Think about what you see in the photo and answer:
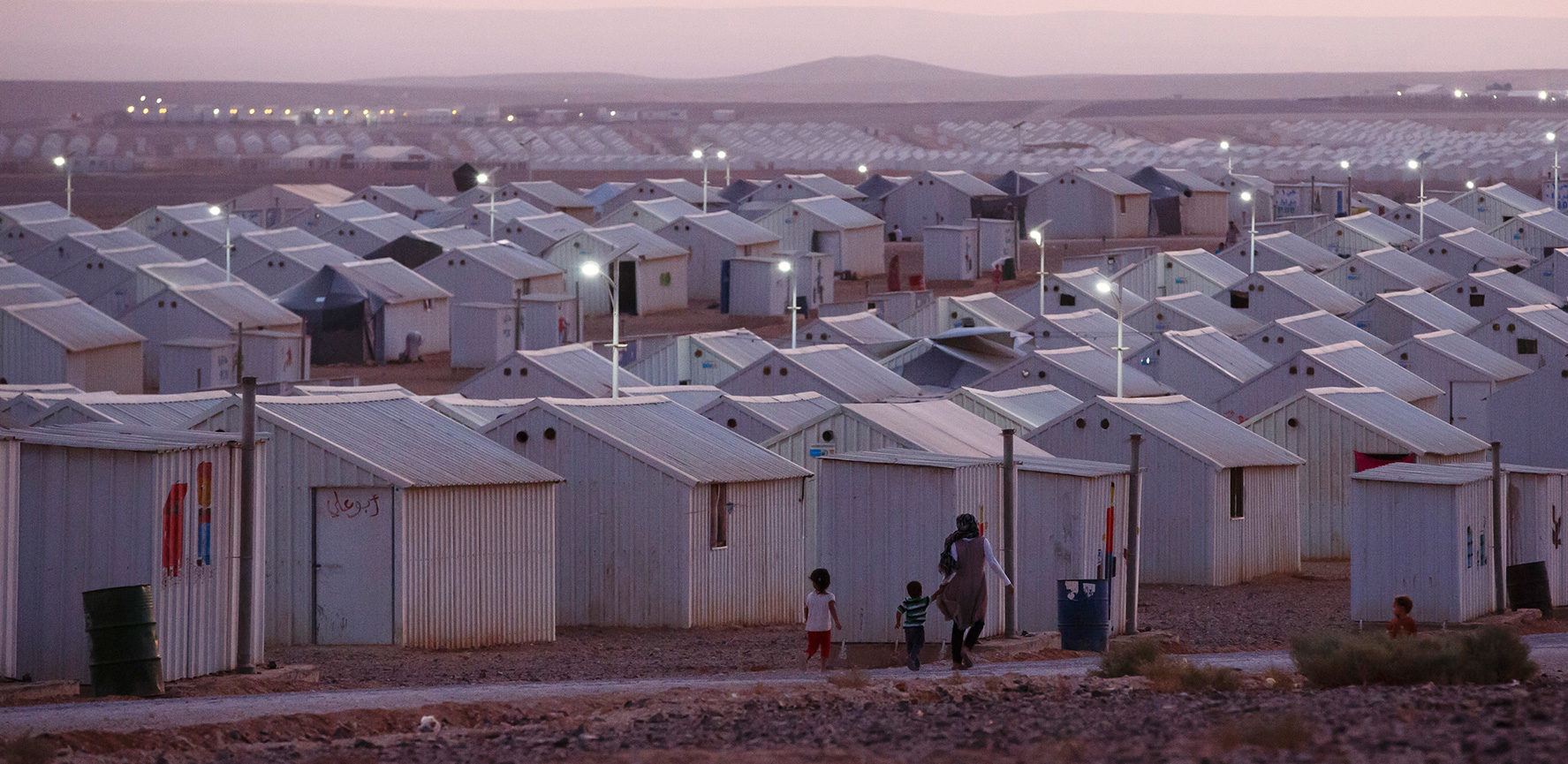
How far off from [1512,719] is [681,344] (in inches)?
1149

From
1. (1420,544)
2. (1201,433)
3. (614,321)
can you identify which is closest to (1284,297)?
(1201,433)

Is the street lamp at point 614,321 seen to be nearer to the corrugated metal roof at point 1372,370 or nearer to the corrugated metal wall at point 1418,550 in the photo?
the corrugated metal wall at point 1418,550

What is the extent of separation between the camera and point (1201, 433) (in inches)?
1120

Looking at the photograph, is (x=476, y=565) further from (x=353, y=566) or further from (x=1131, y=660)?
(x=1131, y=660)

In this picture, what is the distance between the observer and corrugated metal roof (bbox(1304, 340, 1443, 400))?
36094 millimetres

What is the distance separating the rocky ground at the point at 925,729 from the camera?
1016 cm

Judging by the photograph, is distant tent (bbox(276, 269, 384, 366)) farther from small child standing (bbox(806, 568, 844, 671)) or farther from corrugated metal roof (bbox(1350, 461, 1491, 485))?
small child standing (bbox(806, 568, 844, 671))

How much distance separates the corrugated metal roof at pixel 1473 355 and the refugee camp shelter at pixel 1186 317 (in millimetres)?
5121

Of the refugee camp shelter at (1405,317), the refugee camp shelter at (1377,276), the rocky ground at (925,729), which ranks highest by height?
the refugee camp shelter at (1377,276)

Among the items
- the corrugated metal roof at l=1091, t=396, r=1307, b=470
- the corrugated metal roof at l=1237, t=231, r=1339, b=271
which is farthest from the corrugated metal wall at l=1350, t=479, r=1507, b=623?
the corrugated metal roof at l=1237, t=231, r=1339, b=271

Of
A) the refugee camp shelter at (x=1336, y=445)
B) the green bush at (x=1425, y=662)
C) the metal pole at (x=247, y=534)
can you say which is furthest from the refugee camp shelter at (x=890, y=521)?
the refugee camp shelter at (x=1336, y=445)

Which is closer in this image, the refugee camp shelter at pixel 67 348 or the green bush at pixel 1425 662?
the green bush at pixel 1425 662

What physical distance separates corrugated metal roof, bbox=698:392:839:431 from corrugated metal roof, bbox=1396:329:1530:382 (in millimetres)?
15618

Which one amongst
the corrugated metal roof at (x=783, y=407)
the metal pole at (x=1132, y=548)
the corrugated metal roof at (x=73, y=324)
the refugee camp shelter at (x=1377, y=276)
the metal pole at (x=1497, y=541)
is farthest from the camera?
the refugee camp shelter at (x=1377, y=276)
